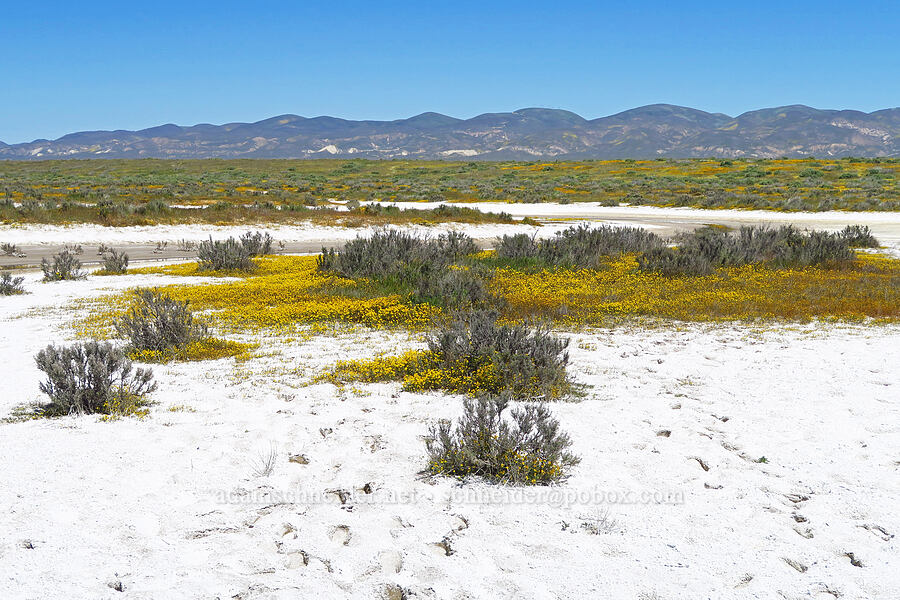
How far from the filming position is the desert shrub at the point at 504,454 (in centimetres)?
446

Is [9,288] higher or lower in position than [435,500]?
A: higher

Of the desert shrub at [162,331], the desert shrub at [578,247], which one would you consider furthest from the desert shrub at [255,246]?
the desert shrub at [162,331]

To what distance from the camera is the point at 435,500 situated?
4.20 meters

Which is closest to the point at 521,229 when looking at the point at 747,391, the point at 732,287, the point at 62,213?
the point at 732,287

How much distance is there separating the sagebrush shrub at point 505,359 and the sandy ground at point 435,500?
1.50 ft

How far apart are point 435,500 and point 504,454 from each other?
676mm

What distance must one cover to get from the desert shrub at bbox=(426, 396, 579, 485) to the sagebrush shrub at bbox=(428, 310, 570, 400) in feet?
4.87

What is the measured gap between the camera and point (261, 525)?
3.85m

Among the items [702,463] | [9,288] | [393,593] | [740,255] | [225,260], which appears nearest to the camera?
[393,593]

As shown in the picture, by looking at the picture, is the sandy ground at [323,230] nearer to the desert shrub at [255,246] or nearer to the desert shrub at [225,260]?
the desert shrub at [255,246]

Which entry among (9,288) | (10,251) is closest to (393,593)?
(9,288)

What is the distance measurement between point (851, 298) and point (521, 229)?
18775mm

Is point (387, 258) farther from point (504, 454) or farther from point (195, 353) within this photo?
point (504, 454)

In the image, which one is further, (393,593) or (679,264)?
(679,264)
